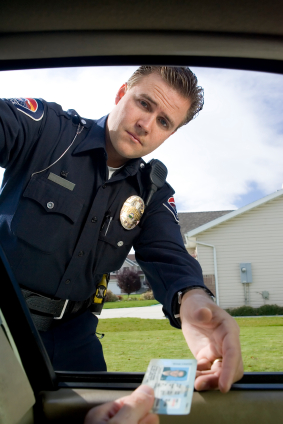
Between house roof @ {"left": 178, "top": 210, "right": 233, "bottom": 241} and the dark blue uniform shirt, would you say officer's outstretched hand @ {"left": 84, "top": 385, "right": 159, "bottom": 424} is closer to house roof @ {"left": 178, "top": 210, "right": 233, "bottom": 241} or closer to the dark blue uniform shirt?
the dark blue uniform shirt

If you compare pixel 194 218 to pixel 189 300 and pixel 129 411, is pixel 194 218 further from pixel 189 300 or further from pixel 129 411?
pixel 129 411

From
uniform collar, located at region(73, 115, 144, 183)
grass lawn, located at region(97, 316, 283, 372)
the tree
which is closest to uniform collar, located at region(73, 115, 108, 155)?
uniform collar, located at region(73, 115, 144, 183)

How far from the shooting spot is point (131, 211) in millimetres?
1535

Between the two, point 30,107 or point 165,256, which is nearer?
point 30,107

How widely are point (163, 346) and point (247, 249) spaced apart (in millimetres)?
6773

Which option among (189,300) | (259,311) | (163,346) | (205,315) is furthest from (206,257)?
(205,315)

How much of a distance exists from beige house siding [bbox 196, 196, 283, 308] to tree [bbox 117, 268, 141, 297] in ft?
30.9

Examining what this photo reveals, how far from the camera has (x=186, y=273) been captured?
4.08ft

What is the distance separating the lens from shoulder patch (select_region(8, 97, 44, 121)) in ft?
3.82

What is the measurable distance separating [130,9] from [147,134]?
2.46ft

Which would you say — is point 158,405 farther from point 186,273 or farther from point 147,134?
point 147,134

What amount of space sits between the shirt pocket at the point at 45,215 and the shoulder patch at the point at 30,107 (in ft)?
0.77

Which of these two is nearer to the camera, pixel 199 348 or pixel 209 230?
pixel 199 348

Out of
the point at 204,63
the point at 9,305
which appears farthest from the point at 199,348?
the point at 204,63
